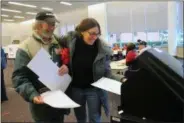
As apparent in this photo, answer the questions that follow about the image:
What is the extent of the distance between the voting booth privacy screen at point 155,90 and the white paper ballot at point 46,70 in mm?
450

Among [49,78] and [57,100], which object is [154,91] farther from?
[49,78]

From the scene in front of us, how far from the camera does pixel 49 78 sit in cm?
123

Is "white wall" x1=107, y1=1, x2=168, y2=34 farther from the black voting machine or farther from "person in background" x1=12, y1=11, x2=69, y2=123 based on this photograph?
the black voting machine

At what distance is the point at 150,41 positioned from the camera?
1089cm

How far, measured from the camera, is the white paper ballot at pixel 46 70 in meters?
1.14

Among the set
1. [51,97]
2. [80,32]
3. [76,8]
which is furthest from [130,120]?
[76,8]

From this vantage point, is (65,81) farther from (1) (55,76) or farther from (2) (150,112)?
(2) (150,112)

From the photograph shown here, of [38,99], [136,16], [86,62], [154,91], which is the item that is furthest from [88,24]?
[136,16]

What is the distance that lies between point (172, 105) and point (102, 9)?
11.5 meters

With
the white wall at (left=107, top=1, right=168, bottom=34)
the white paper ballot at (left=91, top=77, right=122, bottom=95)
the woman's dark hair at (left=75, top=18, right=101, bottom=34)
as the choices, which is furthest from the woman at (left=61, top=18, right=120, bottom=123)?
the white wall at (left=107, top=1, right=168, bottom=34)

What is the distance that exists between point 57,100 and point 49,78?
18 centimetres

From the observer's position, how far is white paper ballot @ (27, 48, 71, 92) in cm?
114

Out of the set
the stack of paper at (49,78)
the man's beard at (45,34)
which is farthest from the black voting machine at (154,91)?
the man's beard at (45,34)

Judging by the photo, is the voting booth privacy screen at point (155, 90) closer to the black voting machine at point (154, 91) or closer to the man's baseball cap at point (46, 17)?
the black voting machine at point (154, 91)
